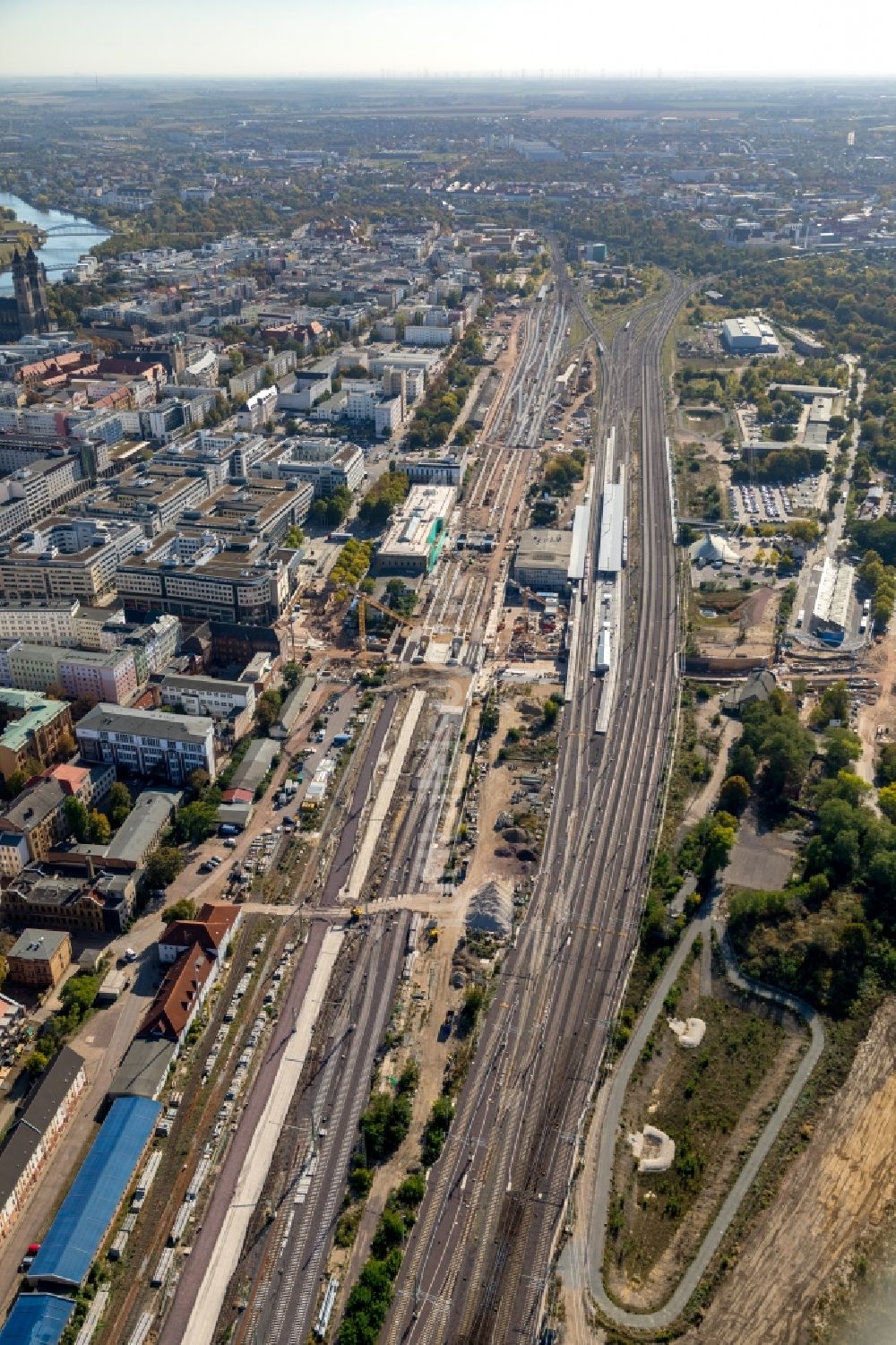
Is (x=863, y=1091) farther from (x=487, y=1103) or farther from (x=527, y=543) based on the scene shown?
(x=527, y=543)

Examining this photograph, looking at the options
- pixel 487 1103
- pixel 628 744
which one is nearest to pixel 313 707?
pixel 628 744

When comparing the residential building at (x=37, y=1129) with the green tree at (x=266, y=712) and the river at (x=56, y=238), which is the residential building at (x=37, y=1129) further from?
the river at (x=56, y=238)

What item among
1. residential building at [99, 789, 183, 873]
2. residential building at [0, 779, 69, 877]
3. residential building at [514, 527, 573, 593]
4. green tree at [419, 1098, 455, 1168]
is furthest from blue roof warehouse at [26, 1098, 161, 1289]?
residential building at [514, 527, 573, 593]

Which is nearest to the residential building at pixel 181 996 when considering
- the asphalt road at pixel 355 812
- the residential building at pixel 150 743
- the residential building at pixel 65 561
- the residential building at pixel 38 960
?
the residential building at pixel 38 960

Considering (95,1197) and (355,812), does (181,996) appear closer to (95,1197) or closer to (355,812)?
(95,1197)

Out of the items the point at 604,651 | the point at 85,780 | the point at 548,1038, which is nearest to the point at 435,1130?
the point at 548,1038
